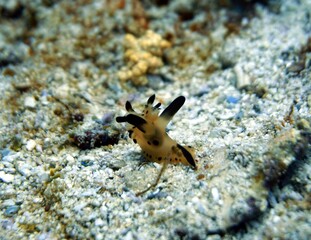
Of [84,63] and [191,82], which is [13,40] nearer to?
[84,63]

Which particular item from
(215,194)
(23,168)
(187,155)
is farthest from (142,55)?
(215,194)

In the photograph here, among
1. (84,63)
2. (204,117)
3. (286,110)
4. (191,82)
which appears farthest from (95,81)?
(286,110)

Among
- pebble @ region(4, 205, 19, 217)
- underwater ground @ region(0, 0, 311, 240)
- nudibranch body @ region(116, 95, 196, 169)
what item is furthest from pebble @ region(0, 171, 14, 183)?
nudibranch body @ region(116, 95, 196, 169)

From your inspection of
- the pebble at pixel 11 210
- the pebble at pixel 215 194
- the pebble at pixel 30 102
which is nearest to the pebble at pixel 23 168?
the pebble at pixel 11 210

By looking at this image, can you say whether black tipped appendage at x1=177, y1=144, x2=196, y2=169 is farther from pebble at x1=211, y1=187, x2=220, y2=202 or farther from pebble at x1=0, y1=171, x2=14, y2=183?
pebble at x1=0, y1=171, x2=14, y2=183

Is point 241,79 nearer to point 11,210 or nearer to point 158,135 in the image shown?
point 158,135

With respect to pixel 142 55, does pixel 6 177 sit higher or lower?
lower
